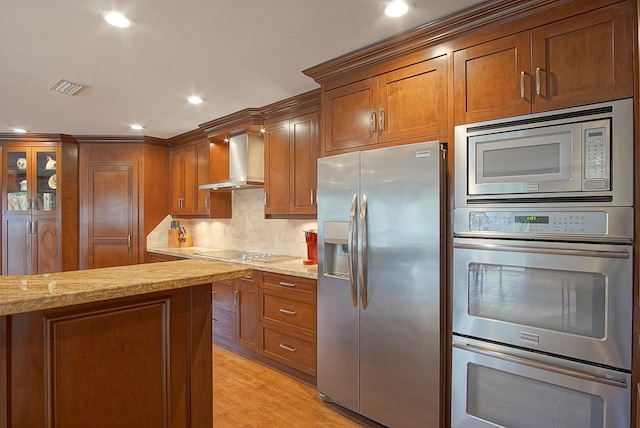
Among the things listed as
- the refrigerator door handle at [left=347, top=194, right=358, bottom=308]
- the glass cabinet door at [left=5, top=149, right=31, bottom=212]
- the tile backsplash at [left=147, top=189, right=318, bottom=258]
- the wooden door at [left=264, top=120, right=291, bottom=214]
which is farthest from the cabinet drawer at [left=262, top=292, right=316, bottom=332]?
the glass cabinet door at [left=5, top=149, right=31, bottom=212]

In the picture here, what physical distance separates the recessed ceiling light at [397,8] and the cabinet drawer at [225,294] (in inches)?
107

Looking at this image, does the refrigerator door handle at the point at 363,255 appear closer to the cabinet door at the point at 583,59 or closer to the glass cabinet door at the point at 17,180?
the cabinet door at the point at 583,59

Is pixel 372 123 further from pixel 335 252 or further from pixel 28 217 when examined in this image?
pixel 28 217

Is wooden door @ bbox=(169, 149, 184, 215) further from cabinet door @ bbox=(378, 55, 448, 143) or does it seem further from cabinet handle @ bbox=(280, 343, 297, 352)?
cabinet door @ bbox=(378, 55, 448, 143)

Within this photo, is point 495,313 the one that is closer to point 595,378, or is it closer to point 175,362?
point 595,378

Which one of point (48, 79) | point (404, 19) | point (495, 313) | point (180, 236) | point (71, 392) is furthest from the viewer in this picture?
point (180, 236)

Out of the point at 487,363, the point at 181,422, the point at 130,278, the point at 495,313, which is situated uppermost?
the point at 130,278

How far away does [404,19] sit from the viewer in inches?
77.4

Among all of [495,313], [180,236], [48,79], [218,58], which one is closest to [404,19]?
[218,58]

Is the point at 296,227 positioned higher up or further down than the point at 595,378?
higher up

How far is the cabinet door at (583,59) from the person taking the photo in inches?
59.3

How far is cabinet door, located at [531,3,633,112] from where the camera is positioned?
1.51 m

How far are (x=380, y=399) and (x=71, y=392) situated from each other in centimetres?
166

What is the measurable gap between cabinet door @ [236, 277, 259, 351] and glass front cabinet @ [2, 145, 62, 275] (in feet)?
9.56
